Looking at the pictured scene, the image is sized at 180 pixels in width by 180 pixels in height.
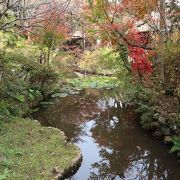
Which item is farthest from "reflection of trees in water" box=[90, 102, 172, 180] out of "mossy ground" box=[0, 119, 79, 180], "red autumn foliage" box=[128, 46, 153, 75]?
"red autumn foliage" box=[128, 46, 153, 75]

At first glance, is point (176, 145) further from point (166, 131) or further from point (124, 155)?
point (124, 155)

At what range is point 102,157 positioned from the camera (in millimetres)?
10531

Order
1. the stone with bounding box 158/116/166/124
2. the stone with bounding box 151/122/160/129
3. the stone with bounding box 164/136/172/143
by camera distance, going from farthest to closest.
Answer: the stone with bounding box 151/122/160/129
the stone with bounding box 158/116/166/124
the stone with bounding box 164/136/172/143

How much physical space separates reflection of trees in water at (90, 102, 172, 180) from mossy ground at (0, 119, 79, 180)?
3.62 feet

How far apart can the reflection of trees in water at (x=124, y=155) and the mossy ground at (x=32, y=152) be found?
3.62 feet

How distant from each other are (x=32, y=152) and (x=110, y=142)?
3596mm

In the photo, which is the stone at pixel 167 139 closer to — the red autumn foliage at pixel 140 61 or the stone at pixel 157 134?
the stone at pixel 157 134

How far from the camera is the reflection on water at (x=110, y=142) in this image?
9383 mm

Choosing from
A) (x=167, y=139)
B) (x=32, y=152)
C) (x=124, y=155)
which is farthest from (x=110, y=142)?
(x=32, y=152)

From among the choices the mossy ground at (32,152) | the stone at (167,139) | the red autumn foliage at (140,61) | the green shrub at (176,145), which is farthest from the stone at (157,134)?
the red autumn foliage at (140,61)

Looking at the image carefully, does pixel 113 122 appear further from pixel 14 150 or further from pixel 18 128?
pixel 14 150

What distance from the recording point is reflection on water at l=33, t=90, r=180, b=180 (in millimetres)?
9383

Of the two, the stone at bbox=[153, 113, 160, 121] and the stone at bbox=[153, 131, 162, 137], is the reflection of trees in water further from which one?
the stone at bbox=[153, 113, 160, 121]

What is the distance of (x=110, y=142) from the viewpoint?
1193 centimetres
